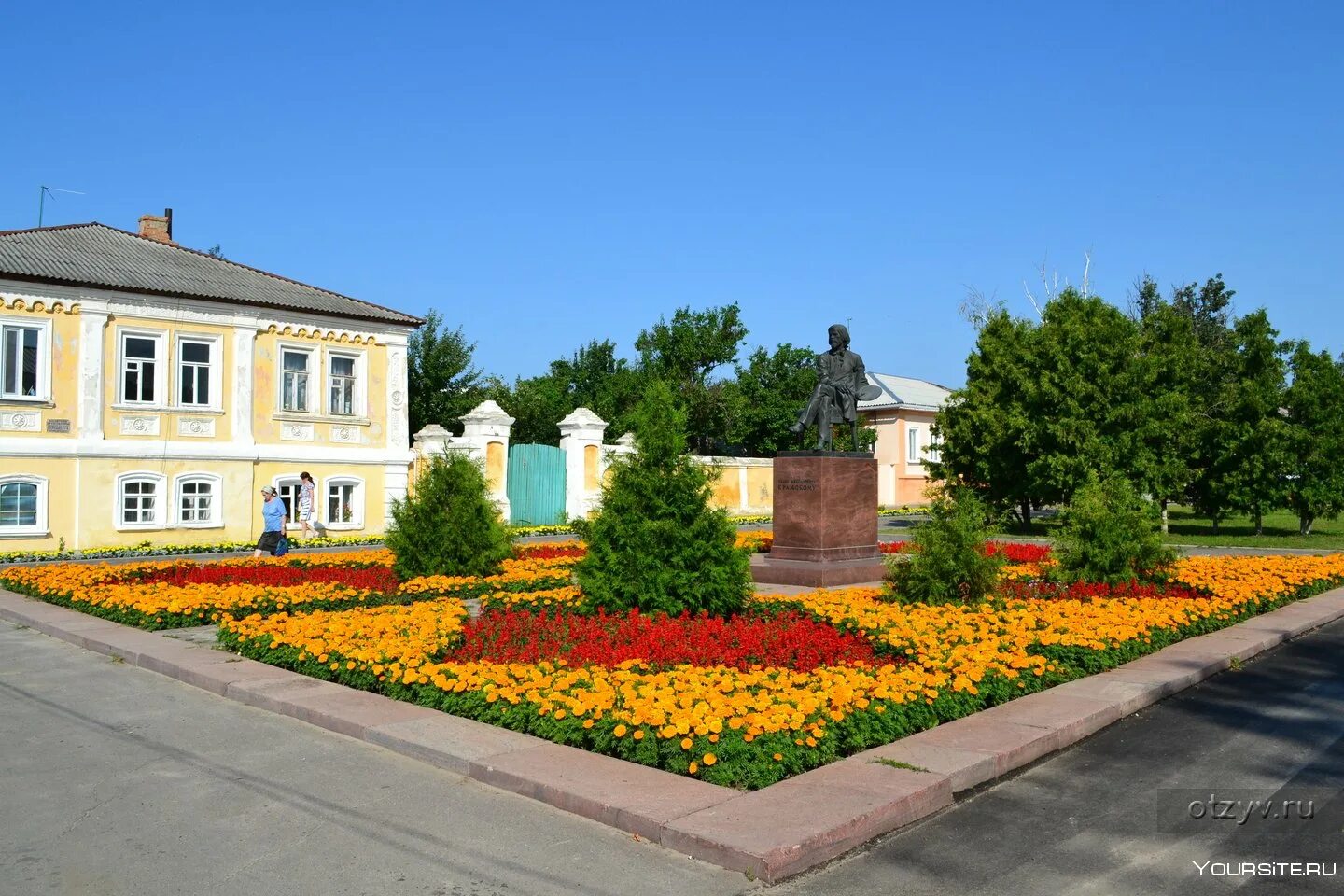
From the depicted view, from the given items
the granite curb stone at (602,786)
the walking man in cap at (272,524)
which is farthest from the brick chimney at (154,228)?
the granite curb stone at (602,786)

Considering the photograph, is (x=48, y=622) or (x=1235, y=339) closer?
(x=48, y=622)

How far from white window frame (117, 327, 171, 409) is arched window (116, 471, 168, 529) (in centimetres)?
162

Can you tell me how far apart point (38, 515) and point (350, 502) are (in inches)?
281

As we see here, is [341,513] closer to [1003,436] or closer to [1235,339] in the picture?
[1003,436]

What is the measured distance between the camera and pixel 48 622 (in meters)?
12.5

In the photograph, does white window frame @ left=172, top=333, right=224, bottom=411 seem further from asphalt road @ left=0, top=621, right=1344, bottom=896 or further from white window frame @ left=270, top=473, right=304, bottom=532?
asphalt road @ left=0, top=621, right=1344, bottom=896

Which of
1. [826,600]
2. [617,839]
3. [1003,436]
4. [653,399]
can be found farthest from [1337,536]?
[617,839]

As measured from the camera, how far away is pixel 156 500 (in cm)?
2427

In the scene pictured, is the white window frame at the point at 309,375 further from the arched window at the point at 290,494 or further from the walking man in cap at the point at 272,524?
the walking man in cap at the point at 272,524

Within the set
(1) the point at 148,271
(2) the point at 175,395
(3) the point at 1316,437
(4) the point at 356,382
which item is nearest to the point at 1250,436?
(3) the point at 1316,437

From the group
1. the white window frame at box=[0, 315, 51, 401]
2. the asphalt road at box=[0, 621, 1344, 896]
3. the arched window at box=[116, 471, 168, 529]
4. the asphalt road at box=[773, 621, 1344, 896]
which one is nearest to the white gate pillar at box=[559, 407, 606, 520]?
the arched window at box=[116, 471, 168, 529]

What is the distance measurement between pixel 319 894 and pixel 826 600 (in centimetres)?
832

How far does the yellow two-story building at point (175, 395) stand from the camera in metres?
22.7

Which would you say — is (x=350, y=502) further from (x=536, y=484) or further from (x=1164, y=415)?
(x=1164, y=415)
